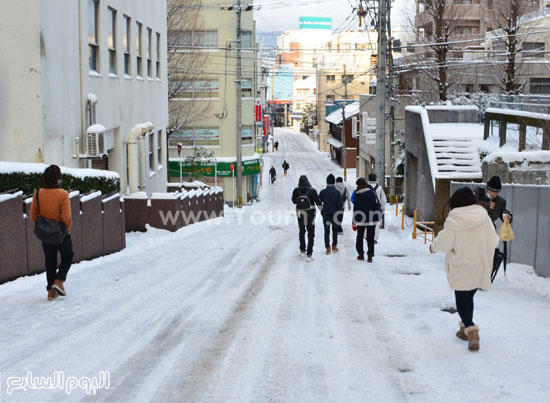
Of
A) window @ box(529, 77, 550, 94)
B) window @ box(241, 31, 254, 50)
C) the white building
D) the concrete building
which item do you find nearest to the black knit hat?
the white building

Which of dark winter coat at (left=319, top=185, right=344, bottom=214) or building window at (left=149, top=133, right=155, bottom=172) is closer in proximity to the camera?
dark winter coat at (left=319, top=185, right=344, bottom=214)

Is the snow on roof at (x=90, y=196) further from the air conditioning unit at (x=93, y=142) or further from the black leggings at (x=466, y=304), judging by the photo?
the black leggings at (x=466, y=304)

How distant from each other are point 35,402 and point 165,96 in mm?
27549

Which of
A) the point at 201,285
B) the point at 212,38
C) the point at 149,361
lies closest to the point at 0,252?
the point at 201,285

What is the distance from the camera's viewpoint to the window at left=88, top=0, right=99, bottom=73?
18969 mm

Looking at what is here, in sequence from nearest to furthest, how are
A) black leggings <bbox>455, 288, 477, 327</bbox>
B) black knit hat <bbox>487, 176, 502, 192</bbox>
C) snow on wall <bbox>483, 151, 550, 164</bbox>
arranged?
black leggings <bbox>455, 288, 477, 327</bbox> < black knit hat <bbox>487, 176, 502, 192</bbox> < snow on wall <bbox>483, 151, 550, 164</bbox>

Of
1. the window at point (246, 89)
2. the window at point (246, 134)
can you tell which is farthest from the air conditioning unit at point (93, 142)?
the window at point (246, 89)

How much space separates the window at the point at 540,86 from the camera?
4750 cm

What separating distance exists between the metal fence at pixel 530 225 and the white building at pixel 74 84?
373 inches

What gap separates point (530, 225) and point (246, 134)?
4635cm

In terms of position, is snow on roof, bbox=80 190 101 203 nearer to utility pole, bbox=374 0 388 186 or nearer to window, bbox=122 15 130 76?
window, bbox=122 15 130 76

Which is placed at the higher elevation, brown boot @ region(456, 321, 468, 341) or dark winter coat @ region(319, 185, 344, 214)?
dark winter coat @ region(319, 185, 344, 214)

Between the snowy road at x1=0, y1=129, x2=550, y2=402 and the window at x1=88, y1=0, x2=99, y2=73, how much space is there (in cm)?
800

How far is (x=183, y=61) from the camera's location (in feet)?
164
